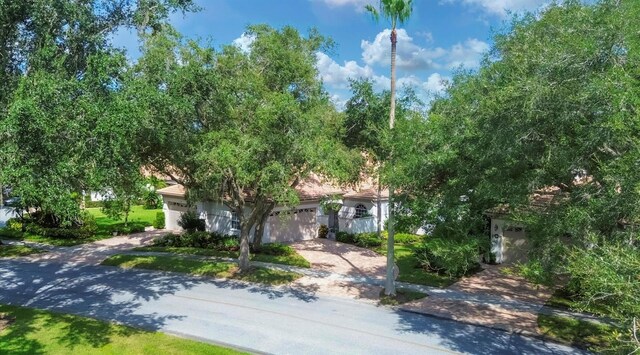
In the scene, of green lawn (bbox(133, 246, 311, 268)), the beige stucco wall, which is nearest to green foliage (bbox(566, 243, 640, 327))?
the beige stucco wall

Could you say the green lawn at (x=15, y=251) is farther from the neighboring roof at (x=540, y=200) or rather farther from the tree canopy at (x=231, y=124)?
the neighboring roof at (x=540, y=200)

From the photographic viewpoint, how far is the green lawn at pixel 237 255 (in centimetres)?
2357

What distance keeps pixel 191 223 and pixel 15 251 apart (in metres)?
9.47

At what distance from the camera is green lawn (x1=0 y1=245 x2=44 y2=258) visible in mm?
25500

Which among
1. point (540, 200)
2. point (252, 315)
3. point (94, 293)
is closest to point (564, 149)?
point (540, 200)

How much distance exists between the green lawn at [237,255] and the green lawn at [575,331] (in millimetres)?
11321

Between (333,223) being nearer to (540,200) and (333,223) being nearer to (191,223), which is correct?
(191,223)

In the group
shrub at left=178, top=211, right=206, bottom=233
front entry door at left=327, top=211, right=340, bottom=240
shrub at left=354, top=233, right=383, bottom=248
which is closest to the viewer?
shrub at left=354, top=233, right=383, bottom=248

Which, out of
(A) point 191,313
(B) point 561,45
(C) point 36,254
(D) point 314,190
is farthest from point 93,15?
(D) point 314,190

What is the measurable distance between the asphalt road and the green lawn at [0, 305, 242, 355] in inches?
23.7

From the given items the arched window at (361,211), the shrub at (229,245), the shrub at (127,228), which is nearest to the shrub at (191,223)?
the shrub at (229,245)

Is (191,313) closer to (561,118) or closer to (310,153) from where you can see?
(310,153)

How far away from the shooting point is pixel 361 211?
32188 millimetres

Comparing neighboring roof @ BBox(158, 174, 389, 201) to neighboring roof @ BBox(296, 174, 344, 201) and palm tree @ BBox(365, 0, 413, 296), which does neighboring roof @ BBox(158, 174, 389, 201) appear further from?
palm tree @ BBox(365, 0, 413, 296)
